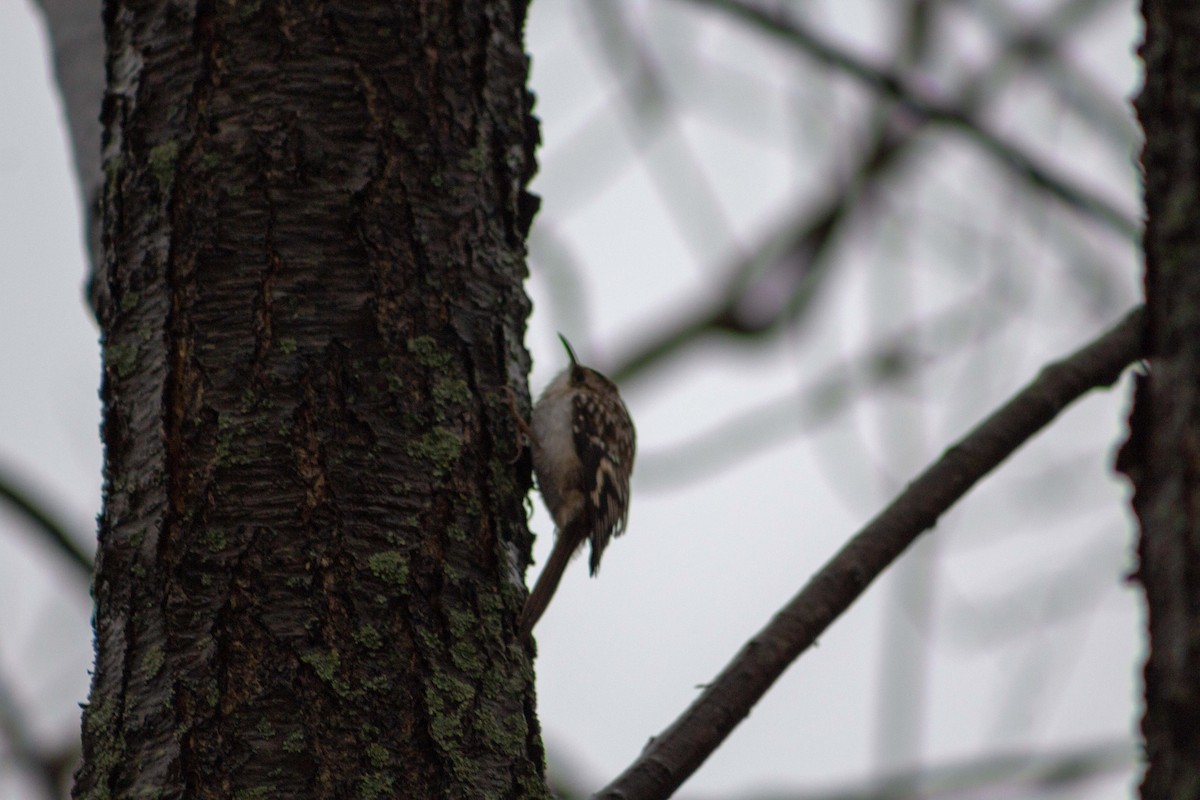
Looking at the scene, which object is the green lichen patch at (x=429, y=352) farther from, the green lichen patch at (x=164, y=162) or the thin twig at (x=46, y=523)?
the thin twig at (x=46, y=523)

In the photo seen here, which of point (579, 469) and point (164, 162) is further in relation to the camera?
point (579, 469)

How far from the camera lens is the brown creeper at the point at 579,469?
3.46m

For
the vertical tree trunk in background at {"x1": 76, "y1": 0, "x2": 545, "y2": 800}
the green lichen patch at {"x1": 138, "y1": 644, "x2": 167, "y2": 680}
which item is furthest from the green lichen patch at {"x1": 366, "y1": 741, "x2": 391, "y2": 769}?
the green lichen patch at {"x1": 138, "y1": 644, "x2": 167, "y2": 680}

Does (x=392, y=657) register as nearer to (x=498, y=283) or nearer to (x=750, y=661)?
(x=750, y=661)

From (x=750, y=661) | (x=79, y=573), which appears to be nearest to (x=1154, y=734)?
(x=750, y=661)

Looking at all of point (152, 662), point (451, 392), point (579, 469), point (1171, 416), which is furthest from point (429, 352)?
point (579, 469)

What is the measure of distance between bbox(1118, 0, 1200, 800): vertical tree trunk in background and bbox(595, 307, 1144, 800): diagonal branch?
90 centimetres

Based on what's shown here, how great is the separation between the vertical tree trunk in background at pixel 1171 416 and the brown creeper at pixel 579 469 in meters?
2.32

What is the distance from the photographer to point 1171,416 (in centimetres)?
88

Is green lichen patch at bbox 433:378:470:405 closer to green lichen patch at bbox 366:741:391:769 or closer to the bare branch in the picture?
green lichen patch at bbox 366:741:391:769

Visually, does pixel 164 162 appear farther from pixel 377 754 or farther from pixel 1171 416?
pixel 1171 416

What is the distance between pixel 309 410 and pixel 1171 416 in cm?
125

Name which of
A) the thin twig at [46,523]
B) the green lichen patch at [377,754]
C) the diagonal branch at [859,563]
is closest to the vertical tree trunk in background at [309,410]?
the green lichen patch at [377,754]

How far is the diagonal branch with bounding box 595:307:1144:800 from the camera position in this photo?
183 cm
